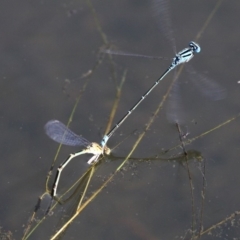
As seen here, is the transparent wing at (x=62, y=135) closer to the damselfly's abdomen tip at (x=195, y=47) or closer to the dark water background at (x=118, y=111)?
the dark water background at (x=118, y=111)

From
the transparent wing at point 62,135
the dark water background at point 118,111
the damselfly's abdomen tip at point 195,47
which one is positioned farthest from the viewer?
the damselfly's abdomen tip at point 195,47

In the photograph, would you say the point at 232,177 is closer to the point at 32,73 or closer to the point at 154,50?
the point at 154,50

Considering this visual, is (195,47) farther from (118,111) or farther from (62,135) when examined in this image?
(62,135)

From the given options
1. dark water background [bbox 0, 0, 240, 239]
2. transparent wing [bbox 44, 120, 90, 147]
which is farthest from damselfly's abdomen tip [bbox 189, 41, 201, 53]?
transparent wing [bbox 44, 120, 90, 147]

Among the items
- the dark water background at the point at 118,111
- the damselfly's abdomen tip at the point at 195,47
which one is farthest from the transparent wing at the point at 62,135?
the damselfly's abdomen tip at the point at 195,47

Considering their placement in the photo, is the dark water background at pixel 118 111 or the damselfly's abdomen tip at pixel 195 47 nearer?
the dark water background at pixel 118 111

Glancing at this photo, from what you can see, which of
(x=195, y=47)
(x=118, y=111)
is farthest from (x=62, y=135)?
(x=195, y=47)

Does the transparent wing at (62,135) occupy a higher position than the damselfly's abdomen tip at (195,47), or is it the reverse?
the damselfly's abdomen tip at (195,47)
